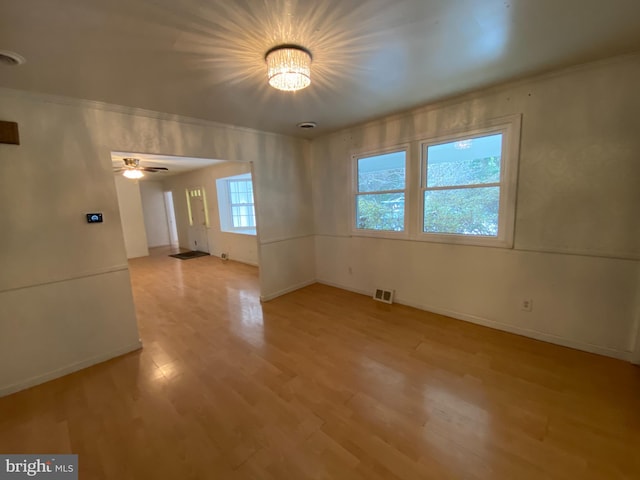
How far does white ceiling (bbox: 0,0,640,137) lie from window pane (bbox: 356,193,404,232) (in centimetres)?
141

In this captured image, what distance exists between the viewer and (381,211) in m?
3.76

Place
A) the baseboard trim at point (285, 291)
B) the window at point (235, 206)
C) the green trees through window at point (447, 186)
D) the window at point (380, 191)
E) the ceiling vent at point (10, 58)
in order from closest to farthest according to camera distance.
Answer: the ceiling vent at point (10, 58) → the green trees through window at point (447, 186) → the window at point (380, 191) → the baseboard trim at point (285, 291) → the window at point (235, 206)

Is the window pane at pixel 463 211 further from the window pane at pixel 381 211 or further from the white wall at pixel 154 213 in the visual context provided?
the white wall at pixel 154 213

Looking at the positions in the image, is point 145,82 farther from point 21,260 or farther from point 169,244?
point 169,244

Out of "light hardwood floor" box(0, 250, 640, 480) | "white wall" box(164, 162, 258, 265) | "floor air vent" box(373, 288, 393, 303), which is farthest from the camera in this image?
"white wall" box(164, 162, 258, 265)

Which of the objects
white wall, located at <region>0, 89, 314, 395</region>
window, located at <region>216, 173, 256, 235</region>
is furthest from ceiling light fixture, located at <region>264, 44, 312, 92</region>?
window, located at <region>216, 173, 256, 235</region>

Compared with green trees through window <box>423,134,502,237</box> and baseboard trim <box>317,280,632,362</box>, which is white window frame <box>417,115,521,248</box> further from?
baseboard trim <box>317,280,632,362</box>

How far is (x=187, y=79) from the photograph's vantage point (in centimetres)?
207

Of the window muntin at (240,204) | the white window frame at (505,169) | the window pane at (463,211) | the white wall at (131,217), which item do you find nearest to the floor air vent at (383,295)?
A: the window pane at (463,211)

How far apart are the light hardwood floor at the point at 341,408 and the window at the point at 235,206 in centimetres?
A: 413

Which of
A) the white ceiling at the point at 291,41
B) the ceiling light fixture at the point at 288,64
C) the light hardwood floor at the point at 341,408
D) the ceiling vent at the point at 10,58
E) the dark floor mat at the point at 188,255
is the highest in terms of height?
the white ceiling at the point at 291,41

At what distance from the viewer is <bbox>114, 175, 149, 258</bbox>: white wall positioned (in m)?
7.21

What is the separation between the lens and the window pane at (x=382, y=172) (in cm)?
349

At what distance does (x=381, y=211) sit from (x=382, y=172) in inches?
21.7
